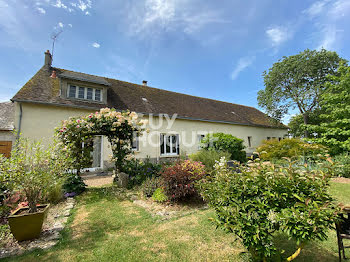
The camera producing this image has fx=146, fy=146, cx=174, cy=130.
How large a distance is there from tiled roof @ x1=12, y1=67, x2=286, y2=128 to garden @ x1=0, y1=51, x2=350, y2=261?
170 inches

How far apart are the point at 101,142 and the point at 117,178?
11.5 ft

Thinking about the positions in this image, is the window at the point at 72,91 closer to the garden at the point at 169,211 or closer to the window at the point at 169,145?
the garden at the point at 169,211

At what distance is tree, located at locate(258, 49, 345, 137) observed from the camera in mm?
13692

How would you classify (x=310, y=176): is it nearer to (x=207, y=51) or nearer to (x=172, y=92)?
(x=207, y=51)

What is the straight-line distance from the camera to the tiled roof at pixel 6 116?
29.0ft

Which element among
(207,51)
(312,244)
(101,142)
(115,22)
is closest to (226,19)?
(207,51)

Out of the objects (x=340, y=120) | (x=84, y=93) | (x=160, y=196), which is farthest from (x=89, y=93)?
(x=340, y=120)

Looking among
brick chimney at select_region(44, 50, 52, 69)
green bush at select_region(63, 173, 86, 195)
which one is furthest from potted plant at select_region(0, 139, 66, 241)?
brick chimney at select_region(44, 50, 52, 69)

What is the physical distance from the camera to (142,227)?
3.09 metres

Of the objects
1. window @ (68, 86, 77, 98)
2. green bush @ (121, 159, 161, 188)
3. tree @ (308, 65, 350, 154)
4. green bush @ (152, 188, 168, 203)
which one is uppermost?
window @ (68, 86, 77, 98)

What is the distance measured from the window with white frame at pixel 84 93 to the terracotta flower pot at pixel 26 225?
8022mm

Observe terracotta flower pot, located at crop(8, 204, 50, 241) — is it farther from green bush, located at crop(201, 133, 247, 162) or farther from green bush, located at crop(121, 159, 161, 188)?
green bush, located at crop(201, 133, 247, 162)

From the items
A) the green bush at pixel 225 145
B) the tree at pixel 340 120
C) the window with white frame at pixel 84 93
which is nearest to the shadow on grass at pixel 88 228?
the window with white frame at pixel 84 93

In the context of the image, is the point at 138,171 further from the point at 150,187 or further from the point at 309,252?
the point at 309,252
